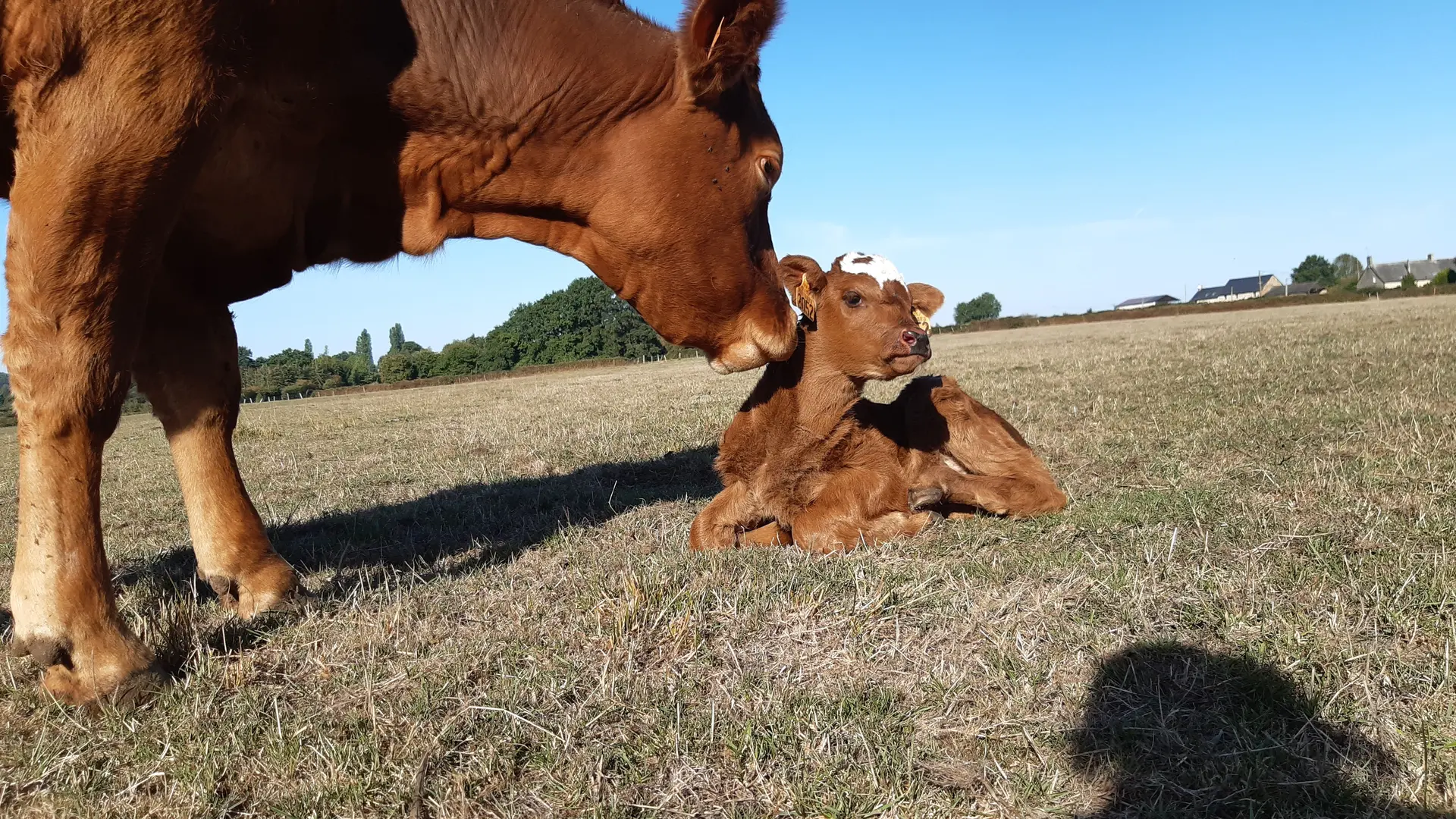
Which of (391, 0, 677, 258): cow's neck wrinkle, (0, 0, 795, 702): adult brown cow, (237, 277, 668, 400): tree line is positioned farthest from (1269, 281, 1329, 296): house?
(391, 0, 677, 258): cow's neck wrinkle

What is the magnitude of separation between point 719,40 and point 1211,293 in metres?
139

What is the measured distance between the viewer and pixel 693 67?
3.19 metres

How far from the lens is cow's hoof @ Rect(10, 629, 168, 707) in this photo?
2262mm

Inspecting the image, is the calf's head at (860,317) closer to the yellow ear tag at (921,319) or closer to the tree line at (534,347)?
the yellow ear tag at (921,319)

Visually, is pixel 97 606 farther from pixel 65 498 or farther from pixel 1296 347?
pixel 1296 347

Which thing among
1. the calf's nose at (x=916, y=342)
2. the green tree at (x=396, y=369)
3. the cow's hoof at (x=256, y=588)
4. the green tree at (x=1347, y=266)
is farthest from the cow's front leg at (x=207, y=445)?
the green tree at (x=1347, y=266)

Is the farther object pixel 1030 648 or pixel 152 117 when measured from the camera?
pixel 1030 648

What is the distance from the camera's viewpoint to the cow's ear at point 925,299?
434 centimetres

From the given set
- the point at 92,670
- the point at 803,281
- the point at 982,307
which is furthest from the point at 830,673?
the point at 982,307

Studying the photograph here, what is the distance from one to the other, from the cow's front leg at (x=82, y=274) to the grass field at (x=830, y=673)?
8.3 inches

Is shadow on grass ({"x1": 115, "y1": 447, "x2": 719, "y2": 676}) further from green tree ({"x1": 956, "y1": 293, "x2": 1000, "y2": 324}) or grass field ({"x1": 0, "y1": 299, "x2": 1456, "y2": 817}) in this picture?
green tree ({"x1": 956, "y1": 293, "x2": 1000, "y2": 324})

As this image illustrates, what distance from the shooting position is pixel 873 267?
13.6ft

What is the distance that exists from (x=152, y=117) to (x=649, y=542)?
8.45 feet

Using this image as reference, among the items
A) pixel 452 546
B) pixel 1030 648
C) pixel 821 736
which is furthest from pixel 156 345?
pixel 1030 648
